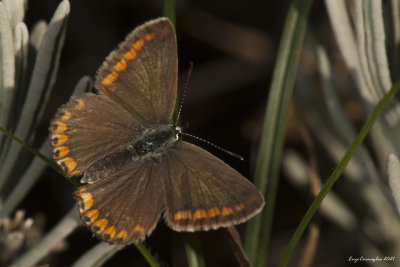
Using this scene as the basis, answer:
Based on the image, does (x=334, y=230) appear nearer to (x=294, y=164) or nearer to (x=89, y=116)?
(x=294, y=164)

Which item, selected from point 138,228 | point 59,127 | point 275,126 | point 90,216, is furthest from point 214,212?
point 59,127

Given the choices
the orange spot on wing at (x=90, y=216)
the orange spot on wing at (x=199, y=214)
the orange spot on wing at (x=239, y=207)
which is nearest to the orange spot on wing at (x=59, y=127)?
the orange spot on wing at (x=90, y=216)

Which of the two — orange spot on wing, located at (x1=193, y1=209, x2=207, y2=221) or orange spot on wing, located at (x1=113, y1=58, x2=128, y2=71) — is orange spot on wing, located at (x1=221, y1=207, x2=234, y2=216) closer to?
orange spot on wing, located at (x1=193, y1=209, x2=207, y2=221)

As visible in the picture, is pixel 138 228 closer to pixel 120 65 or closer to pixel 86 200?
pixel 86 200

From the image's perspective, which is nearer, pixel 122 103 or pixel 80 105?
pixel 80 105

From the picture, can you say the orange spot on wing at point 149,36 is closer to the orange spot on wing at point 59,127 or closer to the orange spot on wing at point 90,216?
the orange spot on wing at point 59,127

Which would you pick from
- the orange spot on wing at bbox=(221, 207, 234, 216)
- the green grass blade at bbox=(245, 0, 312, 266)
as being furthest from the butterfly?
the green grass blade at bbox=(245, 0, 312, 266)
